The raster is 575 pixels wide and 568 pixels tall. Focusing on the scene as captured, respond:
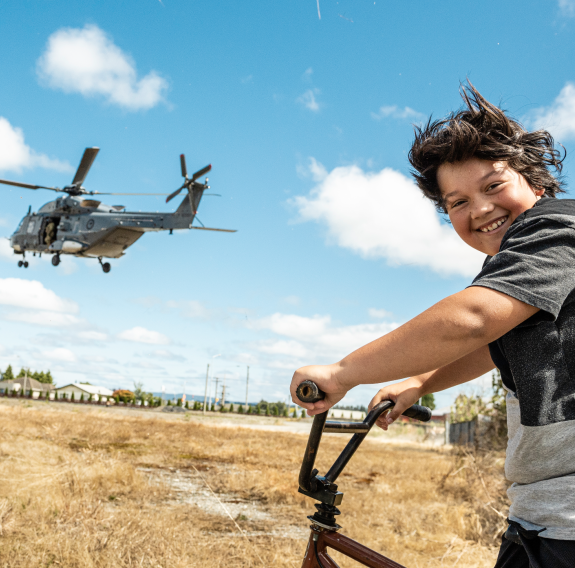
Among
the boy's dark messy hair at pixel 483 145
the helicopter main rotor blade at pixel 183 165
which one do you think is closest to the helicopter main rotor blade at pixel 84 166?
the helicopter main rotor blade at pixel 183 165

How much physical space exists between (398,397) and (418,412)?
0.37ft

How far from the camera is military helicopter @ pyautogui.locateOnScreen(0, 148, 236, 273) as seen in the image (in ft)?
74.1

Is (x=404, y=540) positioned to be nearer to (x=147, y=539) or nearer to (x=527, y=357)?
(x=147, y=539)

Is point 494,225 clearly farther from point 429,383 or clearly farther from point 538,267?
point 429,383

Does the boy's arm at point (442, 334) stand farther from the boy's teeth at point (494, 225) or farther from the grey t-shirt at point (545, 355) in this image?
the boy's teeth at point (494, 225)

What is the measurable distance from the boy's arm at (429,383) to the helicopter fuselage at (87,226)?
21772mm

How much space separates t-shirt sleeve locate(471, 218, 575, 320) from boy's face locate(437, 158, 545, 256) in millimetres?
240

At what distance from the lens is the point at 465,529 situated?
5.28 metres

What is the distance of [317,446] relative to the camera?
115 centimetres

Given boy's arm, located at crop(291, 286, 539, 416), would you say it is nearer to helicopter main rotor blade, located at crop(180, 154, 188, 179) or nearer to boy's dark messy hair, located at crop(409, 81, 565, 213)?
boy's dark messy hair, located at crop(409, 81, 565, 213)

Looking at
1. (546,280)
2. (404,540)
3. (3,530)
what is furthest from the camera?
(404,540)

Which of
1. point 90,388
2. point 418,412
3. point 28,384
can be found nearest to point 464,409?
point 418,412

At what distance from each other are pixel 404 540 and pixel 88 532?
9.72 feet

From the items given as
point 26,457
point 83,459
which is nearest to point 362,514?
point 83,459
